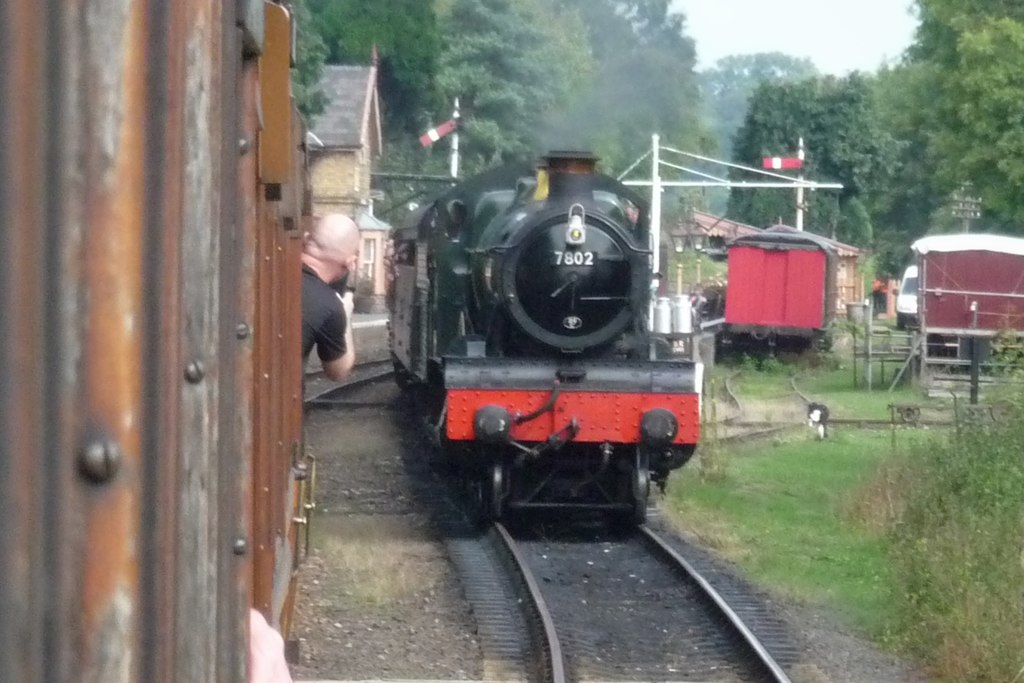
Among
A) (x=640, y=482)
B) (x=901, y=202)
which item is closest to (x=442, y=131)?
(x=640, y=482)

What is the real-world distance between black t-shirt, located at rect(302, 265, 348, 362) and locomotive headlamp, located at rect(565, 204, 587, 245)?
5.08m

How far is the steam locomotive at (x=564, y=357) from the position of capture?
1110cm

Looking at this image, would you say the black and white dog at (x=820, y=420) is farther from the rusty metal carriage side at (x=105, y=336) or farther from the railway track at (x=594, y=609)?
the rusty metal carriage side at (x=105, y=336)

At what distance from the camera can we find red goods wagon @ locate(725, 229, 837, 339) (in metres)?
34.7

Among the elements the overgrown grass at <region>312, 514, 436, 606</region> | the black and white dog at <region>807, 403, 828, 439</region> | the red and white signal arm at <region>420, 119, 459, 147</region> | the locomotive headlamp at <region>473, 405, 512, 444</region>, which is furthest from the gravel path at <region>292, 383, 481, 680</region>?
the red and white signal arm at <region>420, 119, 459, 147</region>

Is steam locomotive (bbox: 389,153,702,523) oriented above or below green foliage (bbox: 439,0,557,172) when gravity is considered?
below

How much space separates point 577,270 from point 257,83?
8869mm

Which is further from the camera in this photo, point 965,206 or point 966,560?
point 965,206

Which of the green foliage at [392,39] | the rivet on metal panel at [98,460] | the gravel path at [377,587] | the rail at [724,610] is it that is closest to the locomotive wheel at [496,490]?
the gravel path at [377,587]

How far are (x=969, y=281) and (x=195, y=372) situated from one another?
29166mm

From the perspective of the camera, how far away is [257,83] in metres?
2.29

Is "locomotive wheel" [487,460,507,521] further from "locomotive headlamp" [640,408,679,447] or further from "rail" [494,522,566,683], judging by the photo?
"locomotive headlamp" [640,408,679,447]

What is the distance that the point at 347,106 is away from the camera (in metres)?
46.8

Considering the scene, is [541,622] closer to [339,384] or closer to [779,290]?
[339,384]
